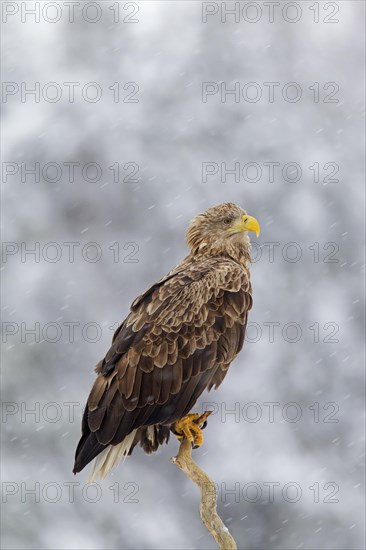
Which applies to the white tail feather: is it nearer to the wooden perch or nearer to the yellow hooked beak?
the wooden perch

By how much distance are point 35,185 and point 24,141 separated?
6.22 feet

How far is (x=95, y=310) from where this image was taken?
19812 millimetres

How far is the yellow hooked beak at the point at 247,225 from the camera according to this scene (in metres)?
5.95

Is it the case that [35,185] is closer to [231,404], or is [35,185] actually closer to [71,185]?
[71,185]

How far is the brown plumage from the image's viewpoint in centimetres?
548

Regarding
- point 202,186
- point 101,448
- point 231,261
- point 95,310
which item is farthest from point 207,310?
point 202,186

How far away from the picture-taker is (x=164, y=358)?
555 cm

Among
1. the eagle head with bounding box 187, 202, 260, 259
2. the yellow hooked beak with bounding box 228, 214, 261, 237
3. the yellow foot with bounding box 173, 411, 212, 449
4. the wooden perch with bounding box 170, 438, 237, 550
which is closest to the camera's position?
the wooden perch with bounding box 170, 438, 237, 550

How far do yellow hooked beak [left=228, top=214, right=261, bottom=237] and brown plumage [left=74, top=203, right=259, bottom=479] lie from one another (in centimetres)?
27

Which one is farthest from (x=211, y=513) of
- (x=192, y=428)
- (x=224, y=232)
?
(x=224, y=232)

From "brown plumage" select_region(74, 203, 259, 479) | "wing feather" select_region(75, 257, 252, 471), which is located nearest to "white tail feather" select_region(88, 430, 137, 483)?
"brown plumage" select_region(74, 203, 259, 479)

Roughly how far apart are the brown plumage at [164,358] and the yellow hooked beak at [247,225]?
0.88 feet

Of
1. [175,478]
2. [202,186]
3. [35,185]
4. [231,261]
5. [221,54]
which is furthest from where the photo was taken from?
[221,54]

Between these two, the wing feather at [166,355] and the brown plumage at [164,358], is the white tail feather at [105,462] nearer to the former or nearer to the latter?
the brown plumage at [164,358]
